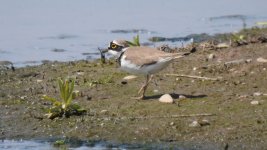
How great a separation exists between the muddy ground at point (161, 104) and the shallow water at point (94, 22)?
2.58 meters

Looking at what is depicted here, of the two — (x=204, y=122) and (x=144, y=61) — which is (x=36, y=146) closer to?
(x=204, y=122)

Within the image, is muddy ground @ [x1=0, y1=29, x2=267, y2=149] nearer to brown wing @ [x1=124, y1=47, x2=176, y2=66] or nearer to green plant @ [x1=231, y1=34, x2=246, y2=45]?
green plant @ [x1=231, y1=34, x2=246, y2=45]

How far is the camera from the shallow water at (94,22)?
54.5ft

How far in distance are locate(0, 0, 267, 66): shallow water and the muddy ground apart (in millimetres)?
2585

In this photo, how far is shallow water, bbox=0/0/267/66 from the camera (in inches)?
654

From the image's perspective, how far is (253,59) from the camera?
1255 cm

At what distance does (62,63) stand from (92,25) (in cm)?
454

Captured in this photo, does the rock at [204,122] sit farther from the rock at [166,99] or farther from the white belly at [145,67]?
the white belly at [145,67]

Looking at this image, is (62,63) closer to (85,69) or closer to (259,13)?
(85,69)

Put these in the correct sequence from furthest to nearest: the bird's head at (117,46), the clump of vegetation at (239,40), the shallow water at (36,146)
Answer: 1. the clump of vegetation at (239,40)
2. the bird's head at (117,46)
3. the shallow water at (36,146)

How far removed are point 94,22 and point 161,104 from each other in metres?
8.69

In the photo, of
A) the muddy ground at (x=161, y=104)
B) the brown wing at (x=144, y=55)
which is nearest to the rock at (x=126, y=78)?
the muddy ground at (x=161, y=104)

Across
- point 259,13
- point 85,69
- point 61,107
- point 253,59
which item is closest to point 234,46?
point 253,59

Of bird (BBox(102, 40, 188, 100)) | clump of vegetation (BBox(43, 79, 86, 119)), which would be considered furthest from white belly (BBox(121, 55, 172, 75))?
clump of vegetation (BBox(43, 79, 86, 119))
